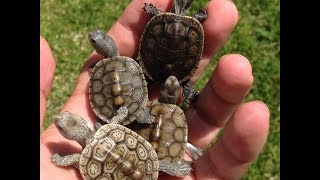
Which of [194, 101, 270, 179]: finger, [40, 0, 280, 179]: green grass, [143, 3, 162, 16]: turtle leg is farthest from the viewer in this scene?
[40, 0, 280, 179]: green grass

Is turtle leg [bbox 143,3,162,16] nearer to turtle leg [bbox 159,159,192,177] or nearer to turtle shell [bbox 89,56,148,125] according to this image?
turtle shell [bbox 89,56,148,125]

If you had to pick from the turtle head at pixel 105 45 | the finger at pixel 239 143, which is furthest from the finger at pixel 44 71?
the finger at pixel 239 143

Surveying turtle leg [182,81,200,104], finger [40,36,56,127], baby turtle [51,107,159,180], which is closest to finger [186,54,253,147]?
turtle leg [182,81,200,104]

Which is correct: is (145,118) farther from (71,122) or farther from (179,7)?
(179,7)

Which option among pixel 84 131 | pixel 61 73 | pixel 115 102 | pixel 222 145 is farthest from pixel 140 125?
pixel 61 73

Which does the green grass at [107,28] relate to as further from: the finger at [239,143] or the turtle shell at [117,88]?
the finger at [239,143]
